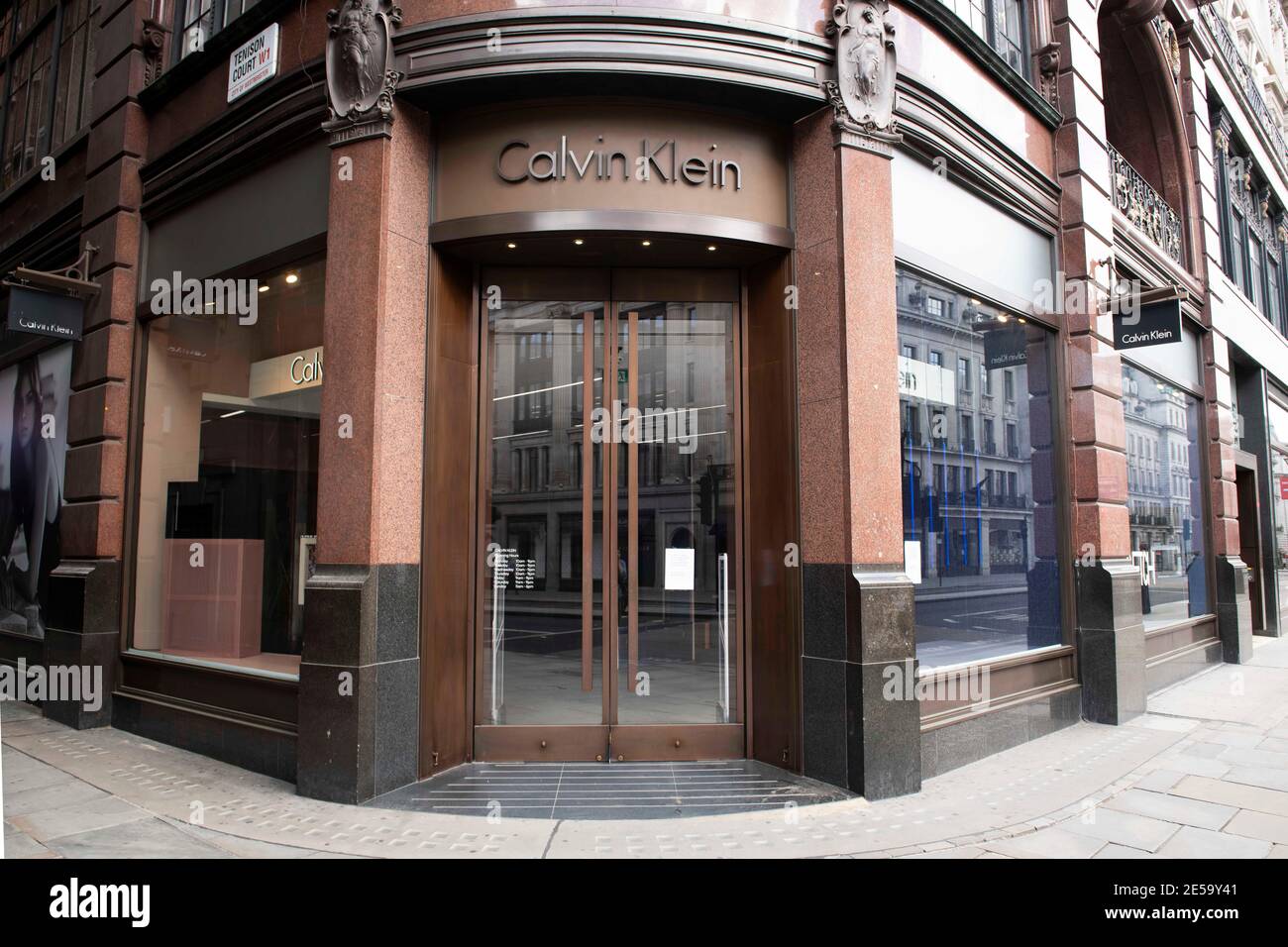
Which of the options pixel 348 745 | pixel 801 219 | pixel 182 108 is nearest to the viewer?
pixel 348 745

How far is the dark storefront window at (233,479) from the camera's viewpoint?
814 centimetres

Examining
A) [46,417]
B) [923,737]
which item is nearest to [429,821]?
[923,737]

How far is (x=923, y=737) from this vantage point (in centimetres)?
701

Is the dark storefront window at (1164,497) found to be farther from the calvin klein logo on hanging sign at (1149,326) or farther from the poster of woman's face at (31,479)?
the poster of woman's face at (31,479)

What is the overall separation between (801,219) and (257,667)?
6.49 m

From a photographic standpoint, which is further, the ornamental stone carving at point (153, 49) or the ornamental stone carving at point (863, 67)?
the ornamental stone carving at point (153, 49)

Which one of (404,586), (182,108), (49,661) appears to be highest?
(182,108)

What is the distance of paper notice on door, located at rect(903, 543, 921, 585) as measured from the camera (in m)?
7.91

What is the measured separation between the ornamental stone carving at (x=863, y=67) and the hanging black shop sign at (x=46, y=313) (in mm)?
9067

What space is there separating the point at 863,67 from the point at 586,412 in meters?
3.84

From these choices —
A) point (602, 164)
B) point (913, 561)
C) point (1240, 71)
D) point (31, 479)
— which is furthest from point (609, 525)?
point (1240, 71)

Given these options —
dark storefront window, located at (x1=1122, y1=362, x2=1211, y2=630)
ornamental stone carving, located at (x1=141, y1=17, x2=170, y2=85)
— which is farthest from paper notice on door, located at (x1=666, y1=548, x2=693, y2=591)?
ornamental stone carving, located at (x1=141, y1=17, x2=170, y2=85)

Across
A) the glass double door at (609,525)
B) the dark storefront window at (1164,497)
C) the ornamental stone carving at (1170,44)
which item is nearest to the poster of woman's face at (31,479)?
the glass double door at (609,525)
